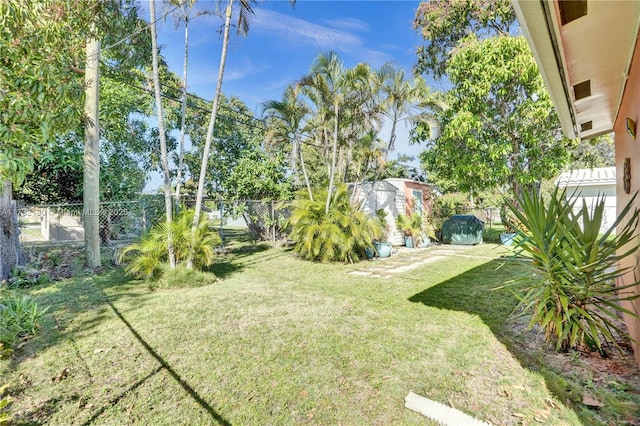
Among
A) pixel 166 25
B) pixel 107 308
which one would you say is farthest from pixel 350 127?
pixel 107 308

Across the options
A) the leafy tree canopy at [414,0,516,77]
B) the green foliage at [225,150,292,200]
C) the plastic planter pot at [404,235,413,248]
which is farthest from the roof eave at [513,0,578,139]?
the green foliage at [225,150,292,200]

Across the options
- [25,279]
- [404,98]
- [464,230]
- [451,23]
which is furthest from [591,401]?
[451,23]

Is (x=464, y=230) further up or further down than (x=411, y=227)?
further down

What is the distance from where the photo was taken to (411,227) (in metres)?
11.2

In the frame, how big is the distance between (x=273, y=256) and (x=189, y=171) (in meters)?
6.89

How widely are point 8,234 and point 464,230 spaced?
1323 centimetres

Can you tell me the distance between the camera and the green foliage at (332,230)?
7988 mm

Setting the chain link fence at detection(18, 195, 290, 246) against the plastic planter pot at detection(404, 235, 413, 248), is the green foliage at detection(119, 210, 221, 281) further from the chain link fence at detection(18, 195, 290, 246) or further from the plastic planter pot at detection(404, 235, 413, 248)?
the plastic planter pot at detection(404, 235, 413, 248)

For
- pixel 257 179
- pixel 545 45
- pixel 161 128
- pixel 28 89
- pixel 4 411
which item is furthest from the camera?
pixel 257 179

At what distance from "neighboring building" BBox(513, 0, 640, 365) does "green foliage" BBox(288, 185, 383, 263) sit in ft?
16.3

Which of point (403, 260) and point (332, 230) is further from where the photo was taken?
point (403, 260)

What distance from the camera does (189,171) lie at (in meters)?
13.5

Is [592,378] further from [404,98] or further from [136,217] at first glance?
[136,217]

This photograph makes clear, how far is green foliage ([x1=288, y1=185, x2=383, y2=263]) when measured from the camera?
7.99 meters
